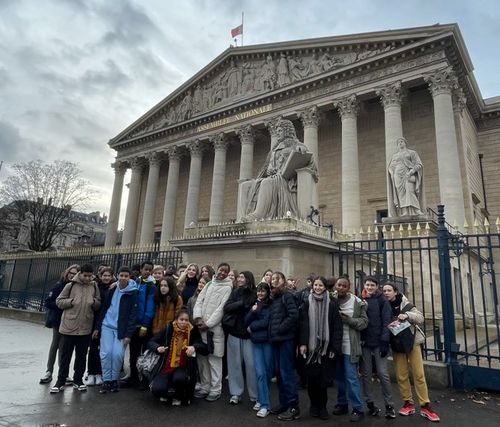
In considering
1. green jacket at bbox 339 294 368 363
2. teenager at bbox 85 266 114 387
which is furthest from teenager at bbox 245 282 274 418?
teenager at bbox 85 266 114 387

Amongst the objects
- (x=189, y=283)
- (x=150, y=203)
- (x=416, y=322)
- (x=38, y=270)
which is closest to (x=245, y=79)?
(x=150, y=203)

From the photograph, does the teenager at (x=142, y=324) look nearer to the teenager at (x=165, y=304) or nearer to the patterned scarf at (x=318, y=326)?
the teenager at (x=165, y=304)

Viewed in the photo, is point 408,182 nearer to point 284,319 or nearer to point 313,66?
point 284,319

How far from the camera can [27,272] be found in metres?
16.4

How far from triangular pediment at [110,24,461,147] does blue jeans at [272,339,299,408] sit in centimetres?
2119

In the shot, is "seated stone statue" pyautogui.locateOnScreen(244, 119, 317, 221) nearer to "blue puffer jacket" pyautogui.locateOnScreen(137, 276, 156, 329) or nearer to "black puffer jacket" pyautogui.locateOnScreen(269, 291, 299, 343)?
"blue puffer jacket" pyautogui.locateOnScreen(137, 276, 156, 329)

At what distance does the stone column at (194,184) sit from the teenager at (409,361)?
79.5 ft

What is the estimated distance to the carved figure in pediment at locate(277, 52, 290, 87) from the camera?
1030 inches

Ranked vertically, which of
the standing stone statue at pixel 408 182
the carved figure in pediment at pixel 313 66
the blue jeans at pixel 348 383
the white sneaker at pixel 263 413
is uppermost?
the carved figure in pediment at pixel 313 66

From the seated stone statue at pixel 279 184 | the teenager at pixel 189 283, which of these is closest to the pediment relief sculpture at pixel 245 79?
the seated stone statue at pixel 279 184

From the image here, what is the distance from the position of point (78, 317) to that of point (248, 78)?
26698mm

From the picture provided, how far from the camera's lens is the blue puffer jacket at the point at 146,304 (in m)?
5.42

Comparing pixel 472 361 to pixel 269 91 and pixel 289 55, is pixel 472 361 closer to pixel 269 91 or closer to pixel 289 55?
pixel 269 91

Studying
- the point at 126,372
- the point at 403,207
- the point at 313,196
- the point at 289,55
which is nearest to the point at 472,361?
the point at 313,196
